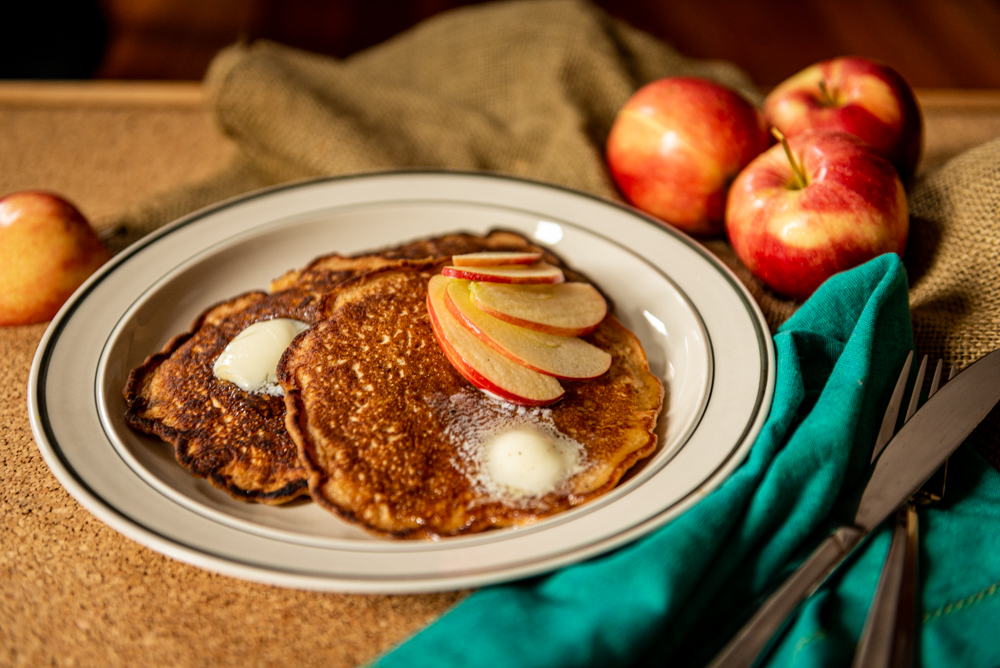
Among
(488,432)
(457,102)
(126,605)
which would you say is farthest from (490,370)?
(457,102)

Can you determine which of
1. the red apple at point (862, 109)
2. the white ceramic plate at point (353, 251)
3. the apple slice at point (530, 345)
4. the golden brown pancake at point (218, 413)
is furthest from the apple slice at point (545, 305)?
the red apple at point (862, 109)

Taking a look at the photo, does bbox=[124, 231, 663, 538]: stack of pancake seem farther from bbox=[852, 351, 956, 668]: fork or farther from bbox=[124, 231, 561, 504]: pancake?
bbox=[852, 351, 956, 668]: fork

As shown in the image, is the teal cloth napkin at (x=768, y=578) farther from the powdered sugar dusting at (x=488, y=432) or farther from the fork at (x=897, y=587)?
the powdered sugar dusting at (x=488, y=432)

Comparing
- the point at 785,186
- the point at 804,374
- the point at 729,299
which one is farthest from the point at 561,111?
the point at 804,374

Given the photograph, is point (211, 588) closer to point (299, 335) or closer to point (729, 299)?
point (299, 335)

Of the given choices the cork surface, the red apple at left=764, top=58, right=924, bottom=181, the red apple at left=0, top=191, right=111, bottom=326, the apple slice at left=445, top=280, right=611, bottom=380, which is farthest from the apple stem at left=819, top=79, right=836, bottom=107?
the red apple at left=0, top=191, right=111, bottom=326

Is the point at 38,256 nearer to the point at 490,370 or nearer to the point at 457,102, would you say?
the point at 490,370
